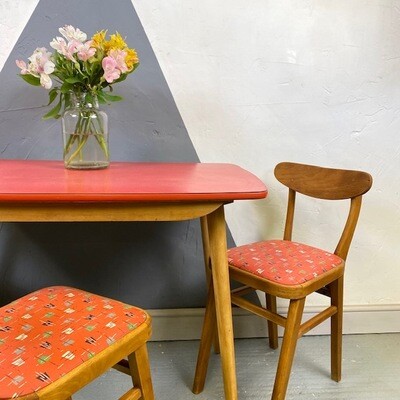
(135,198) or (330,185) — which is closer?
(135,198)

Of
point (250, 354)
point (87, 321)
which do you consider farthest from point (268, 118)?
point (87, 321)

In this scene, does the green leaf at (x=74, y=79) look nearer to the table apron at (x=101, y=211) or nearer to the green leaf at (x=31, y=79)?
the green leaf at (x=31, y=79)

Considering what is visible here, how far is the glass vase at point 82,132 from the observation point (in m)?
1.17

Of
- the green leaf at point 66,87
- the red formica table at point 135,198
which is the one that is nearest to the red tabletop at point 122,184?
the red formica table at point 135,198

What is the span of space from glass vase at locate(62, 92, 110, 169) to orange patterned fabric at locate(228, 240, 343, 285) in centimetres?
55

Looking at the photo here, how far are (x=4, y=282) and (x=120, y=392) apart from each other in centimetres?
65

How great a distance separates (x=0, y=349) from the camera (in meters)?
0.77

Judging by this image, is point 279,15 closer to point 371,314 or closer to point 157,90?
point 157,90

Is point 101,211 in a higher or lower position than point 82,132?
lower

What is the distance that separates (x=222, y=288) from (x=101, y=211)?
392mm

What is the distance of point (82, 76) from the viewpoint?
110cm

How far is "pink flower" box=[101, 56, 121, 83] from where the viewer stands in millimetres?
1057

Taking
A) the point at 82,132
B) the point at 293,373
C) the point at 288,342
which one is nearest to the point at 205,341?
the point at 288,342

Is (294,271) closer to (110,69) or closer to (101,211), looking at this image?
(101,211)
